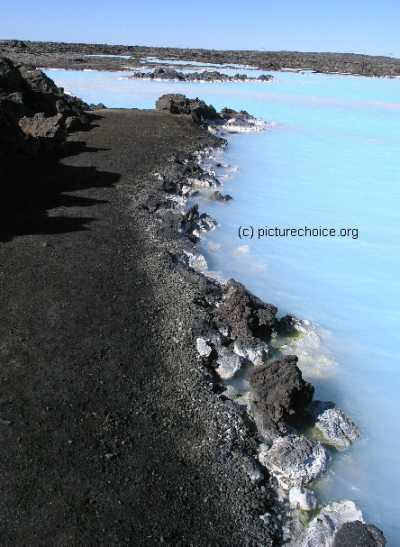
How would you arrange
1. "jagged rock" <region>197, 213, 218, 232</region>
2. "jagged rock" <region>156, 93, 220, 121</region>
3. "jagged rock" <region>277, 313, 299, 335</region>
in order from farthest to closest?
"jagged rock" <region>156, 93, 220, 121</region> < "jagged rock" <region>197, 213, 218, 232</region> < "jagged rock" <region>277, 313, 299, 335</region>

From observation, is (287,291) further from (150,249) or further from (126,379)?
(126,379)

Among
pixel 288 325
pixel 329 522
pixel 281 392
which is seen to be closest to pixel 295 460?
pixel 329 522

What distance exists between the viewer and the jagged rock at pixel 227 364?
688cm

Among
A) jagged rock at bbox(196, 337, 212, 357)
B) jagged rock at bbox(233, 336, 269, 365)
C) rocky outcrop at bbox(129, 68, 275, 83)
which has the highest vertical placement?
rocky outcrop at bbox(129, 68, 275, 83)

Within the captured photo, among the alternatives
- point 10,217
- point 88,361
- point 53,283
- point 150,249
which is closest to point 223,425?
point 88,361

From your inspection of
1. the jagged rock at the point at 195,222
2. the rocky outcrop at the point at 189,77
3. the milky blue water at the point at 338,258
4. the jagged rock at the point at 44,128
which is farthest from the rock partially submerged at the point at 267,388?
the rocky outcrop at the point at 189,77

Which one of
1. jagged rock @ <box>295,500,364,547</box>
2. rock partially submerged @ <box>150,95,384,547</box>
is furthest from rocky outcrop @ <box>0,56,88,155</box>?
jagged rock @ <box>295,500,364,547</box>

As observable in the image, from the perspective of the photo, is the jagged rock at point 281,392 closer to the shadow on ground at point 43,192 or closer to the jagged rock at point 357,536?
the jagged rock at point 357,536

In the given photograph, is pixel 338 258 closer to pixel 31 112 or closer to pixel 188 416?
pixel 188 416

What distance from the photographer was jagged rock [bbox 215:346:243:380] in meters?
6.88

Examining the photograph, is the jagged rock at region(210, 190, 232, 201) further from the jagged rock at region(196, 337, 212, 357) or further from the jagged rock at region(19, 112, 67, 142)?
the jagged rock at region(196, 337, 212, 357)

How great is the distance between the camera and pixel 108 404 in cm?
590

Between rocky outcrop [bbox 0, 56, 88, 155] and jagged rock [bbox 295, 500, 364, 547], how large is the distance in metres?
14.2

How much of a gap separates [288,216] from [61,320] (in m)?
8.72
